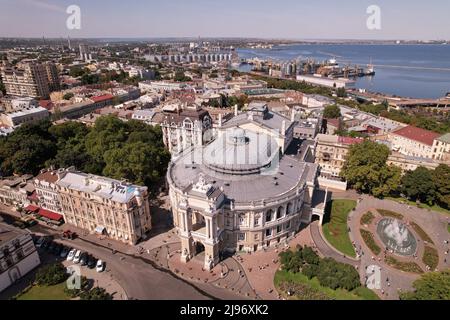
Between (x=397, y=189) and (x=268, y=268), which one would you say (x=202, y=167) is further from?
(x=397, y=189)

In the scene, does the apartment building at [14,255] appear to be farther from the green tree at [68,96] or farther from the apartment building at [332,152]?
the green tree at [68,96]

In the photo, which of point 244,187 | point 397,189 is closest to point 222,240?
point 244,187

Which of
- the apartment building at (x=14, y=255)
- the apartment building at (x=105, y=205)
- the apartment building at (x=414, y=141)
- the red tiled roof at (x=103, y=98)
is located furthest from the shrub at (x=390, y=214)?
the red tiled roof at (x=103, y=98)

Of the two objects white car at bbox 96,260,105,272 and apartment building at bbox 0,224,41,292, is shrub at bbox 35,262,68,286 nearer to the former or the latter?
apartment building at bbox 0,224,41,292

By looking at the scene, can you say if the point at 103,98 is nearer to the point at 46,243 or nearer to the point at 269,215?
the point at 46,243

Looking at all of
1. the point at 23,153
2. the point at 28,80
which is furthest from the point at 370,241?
the point at 28,80

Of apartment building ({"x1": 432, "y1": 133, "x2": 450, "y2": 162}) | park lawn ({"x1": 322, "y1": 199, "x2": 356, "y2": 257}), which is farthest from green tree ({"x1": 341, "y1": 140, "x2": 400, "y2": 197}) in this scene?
apartment building ({"x1": 432, "y1": 133, "x2": 450, "y2": 162})
